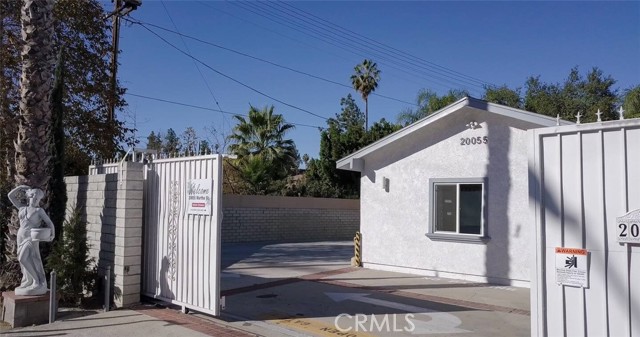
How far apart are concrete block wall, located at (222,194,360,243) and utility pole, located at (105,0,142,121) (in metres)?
7.55

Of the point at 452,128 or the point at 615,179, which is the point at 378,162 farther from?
the point at 615,179

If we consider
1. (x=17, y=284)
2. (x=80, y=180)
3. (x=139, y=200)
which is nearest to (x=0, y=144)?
(x=80, y=180)

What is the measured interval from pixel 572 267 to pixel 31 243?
295 inches

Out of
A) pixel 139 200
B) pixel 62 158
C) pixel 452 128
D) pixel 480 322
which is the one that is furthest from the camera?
pixel 452 128

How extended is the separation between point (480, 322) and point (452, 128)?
573 cm

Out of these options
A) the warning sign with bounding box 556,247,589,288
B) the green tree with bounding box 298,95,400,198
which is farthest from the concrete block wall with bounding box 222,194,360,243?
the warning sign with bounding box 556,247,589,288

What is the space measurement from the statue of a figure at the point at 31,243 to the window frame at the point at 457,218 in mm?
8220

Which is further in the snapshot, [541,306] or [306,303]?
[306,303]

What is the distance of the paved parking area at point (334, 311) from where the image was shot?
24.3 ft

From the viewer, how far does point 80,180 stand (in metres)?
10.4

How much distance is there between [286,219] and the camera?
2562 cm

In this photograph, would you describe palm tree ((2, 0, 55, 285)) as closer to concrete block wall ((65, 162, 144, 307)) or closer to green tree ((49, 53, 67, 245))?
green tree ((49, 53, 67, 245))

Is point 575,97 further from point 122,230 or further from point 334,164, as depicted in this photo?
point 122,230

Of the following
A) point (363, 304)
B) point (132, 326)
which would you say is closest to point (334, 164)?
point (363, 304)
